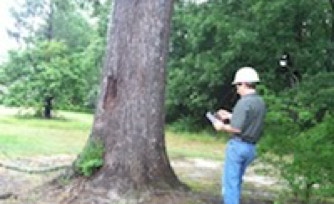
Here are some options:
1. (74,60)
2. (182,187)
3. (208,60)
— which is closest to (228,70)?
(208,60)

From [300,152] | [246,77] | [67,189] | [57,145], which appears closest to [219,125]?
[246,77]

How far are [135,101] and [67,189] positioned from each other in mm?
1188

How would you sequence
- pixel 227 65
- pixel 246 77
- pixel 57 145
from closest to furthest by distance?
pixel 246 77
pixel 57 145
pixel 227 65

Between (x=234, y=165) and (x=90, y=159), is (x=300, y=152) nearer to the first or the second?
(x=234, y=165)

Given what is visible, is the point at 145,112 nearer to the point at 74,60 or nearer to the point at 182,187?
the point at 182,187

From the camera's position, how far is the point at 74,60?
23500 millimetres

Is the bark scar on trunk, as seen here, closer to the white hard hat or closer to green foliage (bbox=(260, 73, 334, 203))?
the white hard hat

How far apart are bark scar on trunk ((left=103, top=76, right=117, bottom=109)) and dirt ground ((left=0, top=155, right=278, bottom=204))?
1.01 m

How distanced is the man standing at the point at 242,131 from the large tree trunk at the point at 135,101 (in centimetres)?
113

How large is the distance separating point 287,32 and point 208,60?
2.92 metres

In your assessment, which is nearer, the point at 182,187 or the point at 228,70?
the point at 182,187

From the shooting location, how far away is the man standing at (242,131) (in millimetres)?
5293

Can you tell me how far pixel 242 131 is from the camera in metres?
5.29

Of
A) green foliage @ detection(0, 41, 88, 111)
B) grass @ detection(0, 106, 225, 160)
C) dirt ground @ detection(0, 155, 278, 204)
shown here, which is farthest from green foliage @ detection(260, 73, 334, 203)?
green foliage @ detection(0, 41, 88, 111)
